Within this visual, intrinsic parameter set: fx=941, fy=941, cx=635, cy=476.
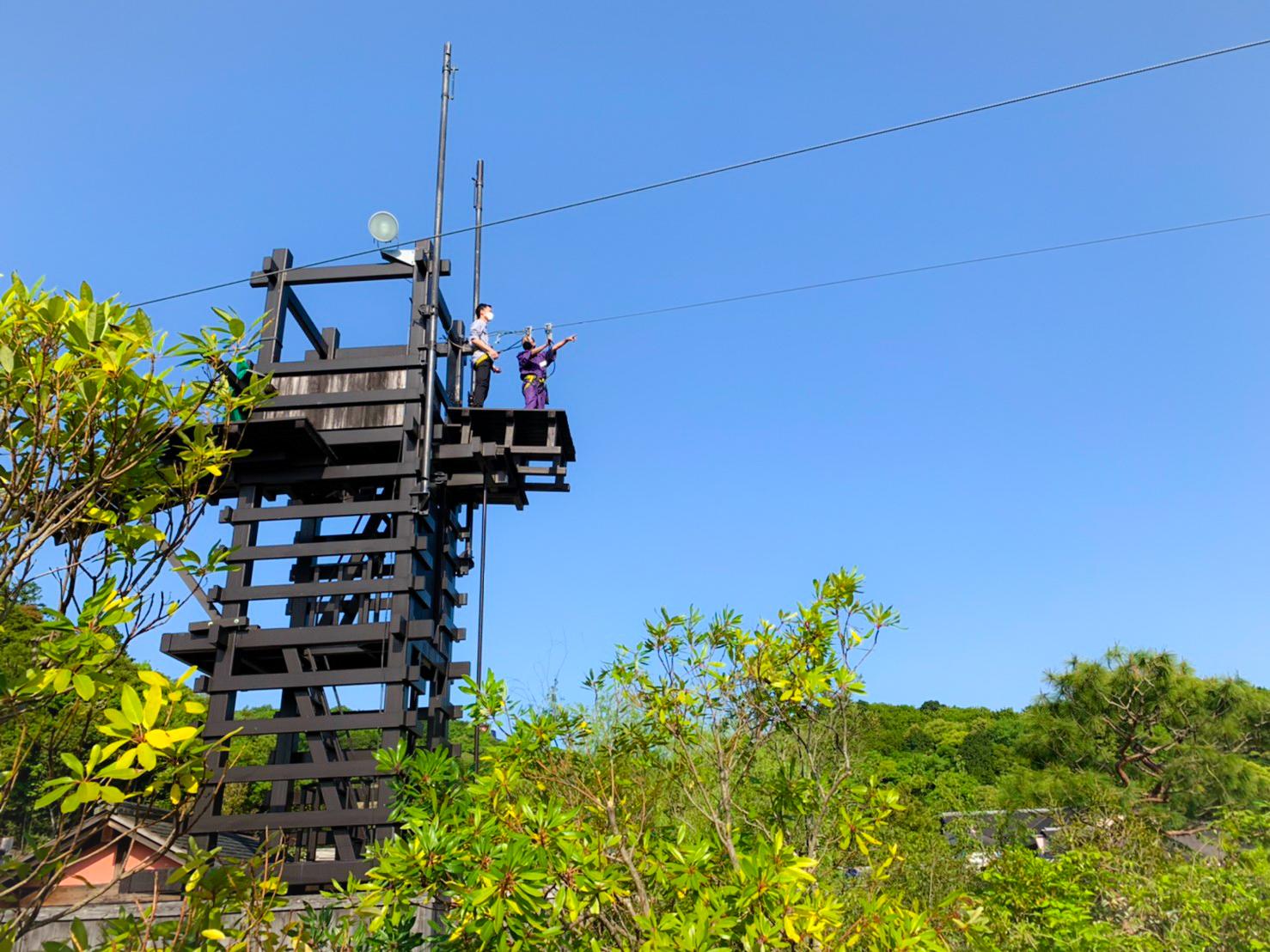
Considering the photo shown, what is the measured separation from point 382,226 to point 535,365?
6.54 feet

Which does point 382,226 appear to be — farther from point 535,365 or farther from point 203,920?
point 203,920

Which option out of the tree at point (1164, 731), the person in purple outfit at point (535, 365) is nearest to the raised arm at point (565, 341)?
the person in purple outfit at point (535, 365)

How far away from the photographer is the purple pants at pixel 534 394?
9.53 meters

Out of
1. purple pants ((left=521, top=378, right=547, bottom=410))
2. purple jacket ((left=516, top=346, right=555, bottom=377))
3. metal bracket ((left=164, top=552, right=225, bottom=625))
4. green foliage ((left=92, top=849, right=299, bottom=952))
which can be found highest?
purple jacket ((left=516, top=346, right=555, bottom=377))

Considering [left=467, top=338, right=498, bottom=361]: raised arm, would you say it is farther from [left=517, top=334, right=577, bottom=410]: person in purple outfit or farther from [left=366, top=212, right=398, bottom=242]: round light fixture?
[left=366, top=212, right=398, bottom=242]: round light fixture

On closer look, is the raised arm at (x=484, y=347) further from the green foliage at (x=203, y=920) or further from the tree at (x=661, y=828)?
the green foliage at (x=203, y=920)

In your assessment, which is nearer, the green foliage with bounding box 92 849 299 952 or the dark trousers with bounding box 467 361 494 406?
the green foliage with bounding box 92 849 299 952

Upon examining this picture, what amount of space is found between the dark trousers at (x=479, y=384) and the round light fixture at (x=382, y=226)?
61.0 inches

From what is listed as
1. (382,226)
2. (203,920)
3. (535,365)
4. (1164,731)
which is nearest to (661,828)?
(203,920)

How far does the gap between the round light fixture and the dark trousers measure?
1550 mm

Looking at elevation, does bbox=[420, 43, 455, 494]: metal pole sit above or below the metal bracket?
above

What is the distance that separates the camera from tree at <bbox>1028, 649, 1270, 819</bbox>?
1841 centimetres

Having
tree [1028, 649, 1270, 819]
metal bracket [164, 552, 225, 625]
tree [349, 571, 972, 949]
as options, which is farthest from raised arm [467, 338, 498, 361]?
tree [1028, 649, 1270, 819]

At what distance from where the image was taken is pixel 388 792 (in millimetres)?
8086
